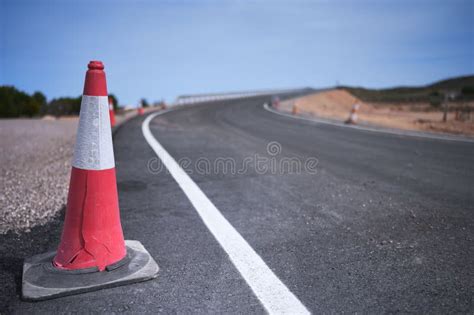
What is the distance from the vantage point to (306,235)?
9.82 feet

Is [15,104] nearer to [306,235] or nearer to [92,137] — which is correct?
[92,137]

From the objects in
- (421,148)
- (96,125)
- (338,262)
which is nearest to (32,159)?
(96,125)

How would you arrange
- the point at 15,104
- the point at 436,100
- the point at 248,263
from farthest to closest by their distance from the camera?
1. the point at 15,104
2. the point at 436,100
3. the point at 248,263

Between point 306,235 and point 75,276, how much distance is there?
5.68 ft

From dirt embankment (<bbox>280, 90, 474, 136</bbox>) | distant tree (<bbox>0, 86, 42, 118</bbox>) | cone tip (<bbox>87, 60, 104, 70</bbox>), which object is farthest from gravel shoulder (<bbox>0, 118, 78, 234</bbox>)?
distant tree (<bbox>0, 86, 42, 118</bbox>)

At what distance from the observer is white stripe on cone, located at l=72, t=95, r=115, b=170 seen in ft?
8.55

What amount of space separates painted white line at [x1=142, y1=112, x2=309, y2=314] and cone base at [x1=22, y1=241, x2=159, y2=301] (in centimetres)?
59

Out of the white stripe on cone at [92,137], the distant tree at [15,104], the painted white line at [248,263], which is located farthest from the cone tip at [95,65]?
the distant tree at [15,104]

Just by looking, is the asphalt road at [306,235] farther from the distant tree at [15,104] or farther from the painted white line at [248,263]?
the distant tree at [15,104]

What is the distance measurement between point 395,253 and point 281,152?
14.9ft

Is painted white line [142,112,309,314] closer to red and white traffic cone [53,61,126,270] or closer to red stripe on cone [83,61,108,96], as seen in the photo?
red and white traffic cone [53,61,126,270]

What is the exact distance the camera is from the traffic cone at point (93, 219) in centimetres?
245

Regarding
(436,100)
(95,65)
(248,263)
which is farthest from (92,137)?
(436,100)

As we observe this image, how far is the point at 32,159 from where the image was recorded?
7.17 m
